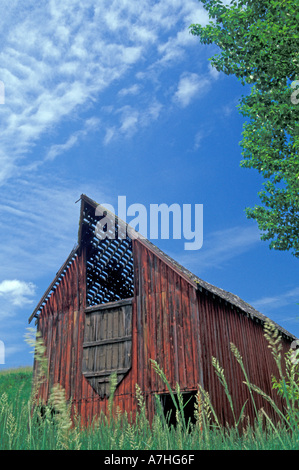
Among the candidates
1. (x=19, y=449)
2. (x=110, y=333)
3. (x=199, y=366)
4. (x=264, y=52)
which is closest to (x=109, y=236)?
(x=110, y=333)

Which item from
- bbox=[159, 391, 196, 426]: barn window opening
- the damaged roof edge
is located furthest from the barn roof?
bbox=[159, 391, 196, 426]: barn window opening

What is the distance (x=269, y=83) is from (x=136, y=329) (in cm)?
1044

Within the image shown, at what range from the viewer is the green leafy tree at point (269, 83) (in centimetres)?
1574

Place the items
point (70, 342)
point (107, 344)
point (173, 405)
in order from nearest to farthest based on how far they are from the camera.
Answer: point (107, 344), point (173, 405), point (70, 342)

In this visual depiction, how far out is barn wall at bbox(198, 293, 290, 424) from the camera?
1416 cm

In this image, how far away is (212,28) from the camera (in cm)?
1792

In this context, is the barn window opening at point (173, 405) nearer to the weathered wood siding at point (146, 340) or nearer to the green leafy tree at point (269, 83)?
the weathered wood siding at point (146, 340)

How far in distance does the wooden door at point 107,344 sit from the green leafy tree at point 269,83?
24.9 ft

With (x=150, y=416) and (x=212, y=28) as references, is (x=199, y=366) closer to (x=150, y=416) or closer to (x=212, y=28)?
(x=150, y=416)

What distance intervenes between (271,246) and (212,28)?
9357 millimetres

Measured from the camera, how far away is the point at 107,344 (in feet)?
51.8

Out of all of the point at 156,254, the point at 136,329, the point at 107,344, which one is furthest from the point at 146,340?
the point at 156,254

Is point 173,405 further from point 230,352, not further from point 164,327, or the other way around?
point 164,327

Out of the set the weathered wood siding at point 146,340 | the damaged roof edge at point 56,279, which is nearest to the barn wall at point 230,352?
the weathered wood siding at point 146,340
